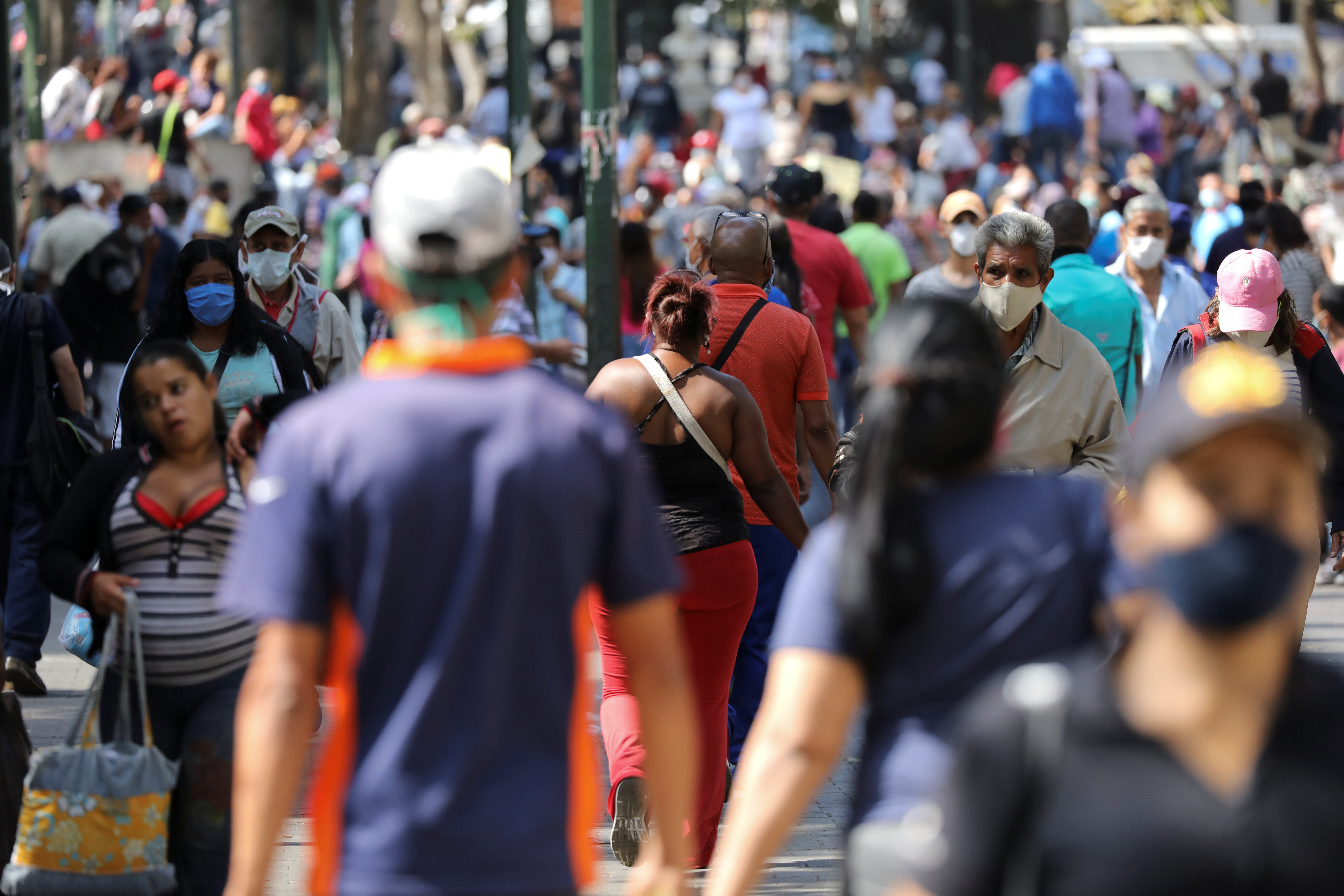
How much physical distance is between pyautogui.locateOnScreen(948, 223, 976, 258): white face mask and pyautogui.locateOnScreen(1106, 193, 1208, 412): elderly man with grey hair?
2.72ft

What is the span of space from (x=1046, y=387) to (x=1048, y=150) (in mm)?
18247

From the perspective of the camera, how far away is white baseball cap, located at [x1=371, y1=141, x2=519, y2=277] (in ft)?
9.43

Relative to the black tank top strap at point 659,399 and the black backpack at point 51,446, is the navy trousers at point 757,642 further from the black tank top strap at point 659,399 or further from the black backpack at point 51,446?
the black backpack at point 51,446

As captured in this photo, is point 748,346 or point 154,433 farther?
point 748,346

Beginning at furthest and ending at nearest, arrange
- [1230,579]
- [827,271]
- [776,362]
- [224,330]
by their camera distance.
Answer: [827,271] → [776,362] → [224,330] → [1230,579]

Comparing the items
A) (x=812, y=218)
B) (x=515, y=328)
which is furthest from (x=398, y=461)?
(x=812, y=218)

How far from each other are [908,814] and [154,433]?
2526 millimetres

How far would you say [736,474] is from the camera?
6715 millimetres

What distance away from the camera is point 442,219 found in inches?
113

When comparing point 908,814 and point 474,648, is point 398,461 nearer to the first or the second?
point 474,648

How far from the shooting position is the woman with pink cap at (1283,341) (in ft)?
21.9

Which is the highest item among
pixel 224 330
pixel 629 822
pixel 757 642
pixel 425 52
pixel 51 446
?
pixel 425 52

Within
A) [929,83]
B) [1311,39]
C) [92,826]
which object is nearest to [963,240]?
[92,826]

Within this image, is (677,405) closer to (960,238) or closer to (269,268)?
(269,268)
